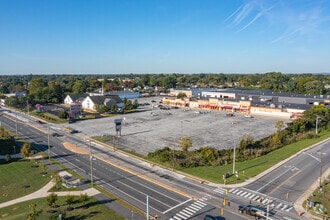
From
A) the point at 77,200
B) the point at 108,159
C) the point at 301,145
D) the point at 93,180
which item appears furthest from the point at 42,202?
the point at 301,145

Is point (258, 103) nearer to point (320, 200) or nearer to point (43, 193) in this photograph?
point (320, 200)

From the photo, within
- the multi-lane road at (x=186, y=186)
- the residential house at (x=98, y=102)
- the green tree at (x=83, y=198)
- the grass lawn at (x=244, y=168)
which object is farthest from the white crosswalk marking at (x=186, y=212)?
the residential house at (x=98, y=102)

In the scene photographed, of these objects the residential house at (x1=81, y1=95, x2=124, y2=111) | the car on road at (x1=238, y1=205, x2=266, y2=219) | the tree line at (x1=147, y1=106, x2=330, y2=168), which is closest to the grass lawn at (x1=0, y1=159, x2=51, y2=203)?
the tree line at (x1=147, y1=106, x2=330, y2=168)

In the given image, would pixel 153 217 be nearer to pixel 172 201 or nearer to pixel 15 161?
pixel 172 201

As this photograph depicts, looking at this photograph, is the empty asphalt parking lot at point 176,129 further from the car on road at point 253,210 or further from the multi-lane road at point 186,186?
the car on road at point 253,210

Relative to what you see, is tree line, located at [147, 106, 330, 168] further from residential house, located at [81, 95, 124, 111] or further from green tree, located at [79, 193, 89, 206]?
residential house, located at [81, 95, 124, 111]

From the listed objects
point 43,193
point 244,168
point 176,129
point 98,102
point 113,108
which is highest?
point 98,102

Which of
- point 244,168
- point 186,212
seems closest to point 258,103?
point 244,168
